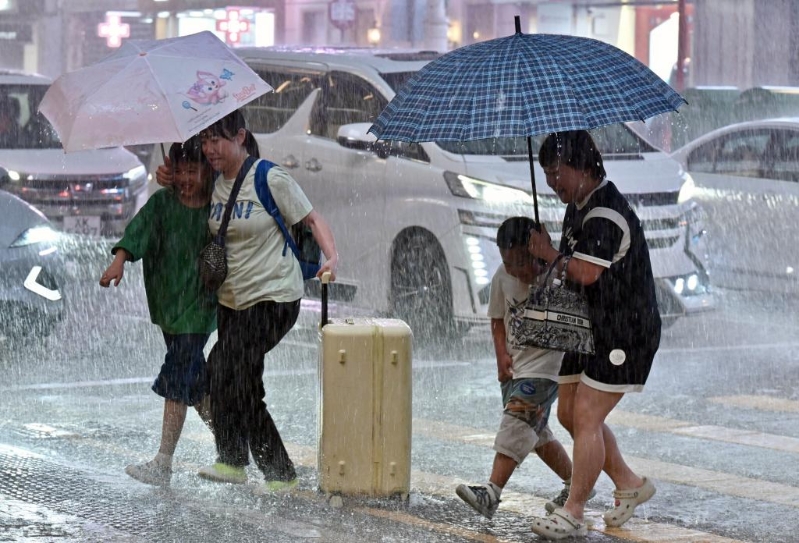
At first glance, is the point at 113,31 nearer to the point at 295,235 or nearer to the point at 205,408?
the point at 205,408

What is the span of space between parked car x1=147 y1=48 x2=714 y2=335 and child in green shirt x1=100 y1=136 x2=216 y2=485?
430 cm

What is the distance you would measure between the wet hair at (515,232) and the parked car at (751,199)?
25.6 ft

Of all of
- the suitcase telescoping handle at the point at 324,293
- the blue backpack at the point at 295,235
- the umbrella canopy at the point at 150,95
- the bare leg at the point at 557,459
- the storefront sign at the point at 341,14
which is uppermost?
the storefront sign at the point at 341,14

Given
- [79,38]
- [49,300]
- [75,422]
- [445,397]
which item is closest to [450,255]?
[445,397]

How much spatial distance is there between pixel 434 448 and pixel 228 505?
176 cm

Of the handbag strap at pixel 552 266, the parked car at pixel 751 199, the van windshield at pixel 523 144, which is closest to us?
the handbag strap at pixel 552 266

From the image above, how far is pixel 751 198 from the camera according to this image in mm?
14047

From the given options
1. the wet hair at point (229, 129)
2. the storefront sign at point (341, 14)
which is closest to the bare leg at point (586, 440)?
the wet hair at point (229, 129)

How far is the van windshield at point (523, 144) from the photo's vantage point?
11547 millimetres

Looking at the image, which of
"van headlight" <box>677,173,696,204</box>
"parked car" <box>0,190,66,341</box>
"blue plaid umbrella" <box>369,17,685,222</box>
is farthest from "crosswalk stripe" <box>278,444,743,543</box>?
"van headlight" <box>677,173,696,204</box>

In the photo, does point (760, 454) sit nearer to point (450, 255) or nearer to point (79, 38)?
point (450, 255)

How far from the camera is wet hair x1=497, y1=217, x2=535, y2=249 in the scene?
6215mm

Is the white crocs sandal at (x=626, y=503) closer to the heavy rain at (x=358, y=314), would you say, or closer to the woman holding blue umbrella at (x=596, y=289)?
the heavy rain at (x=358, y=314)

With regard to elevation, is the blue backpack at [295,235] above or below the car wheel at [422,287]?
above
